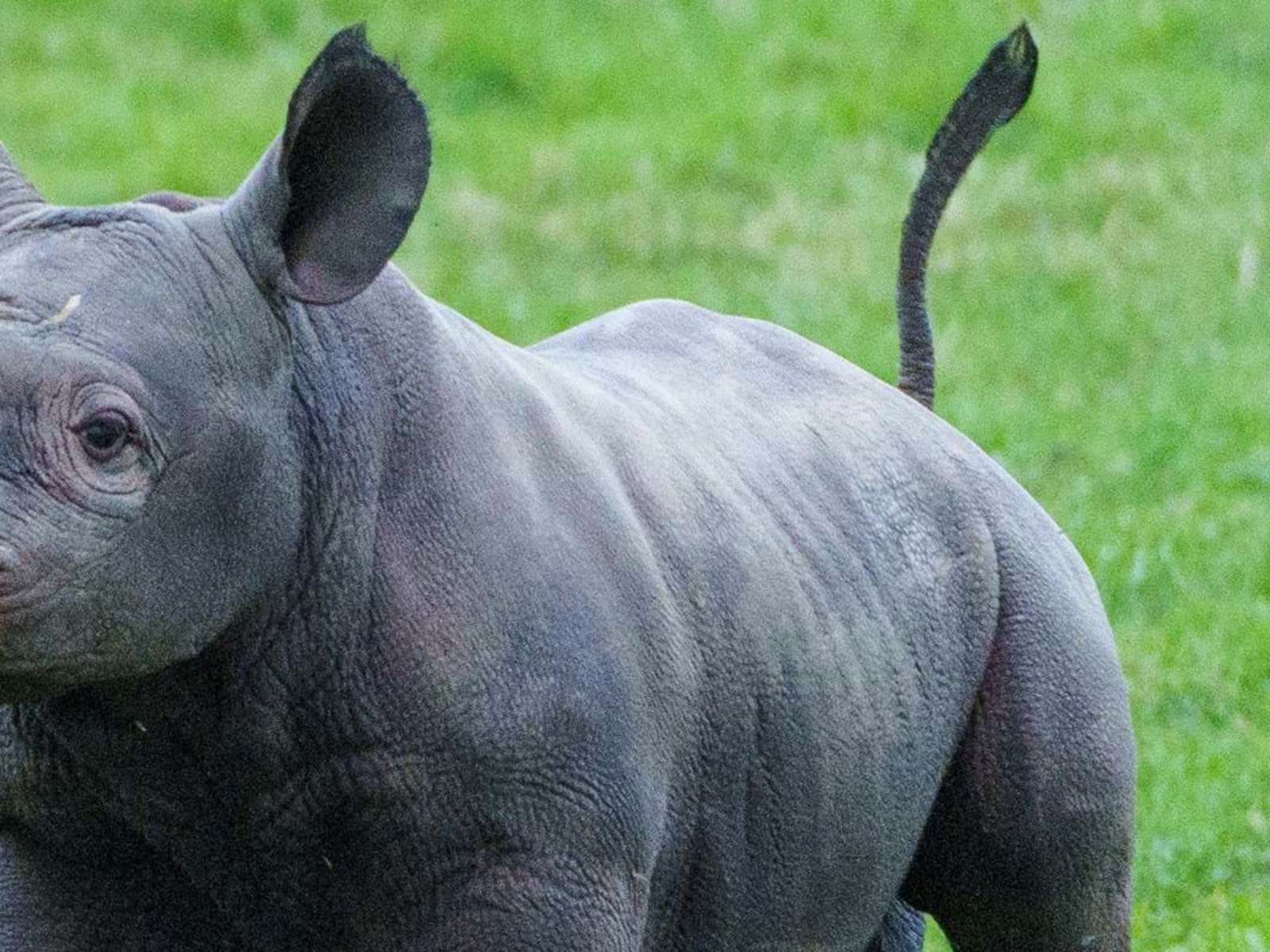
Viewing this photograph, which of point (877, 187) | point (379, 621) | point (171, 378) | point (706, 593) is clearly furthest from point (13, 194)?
point (877, 187)

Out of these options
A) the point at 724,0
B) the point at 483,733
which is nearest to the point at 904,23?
the point at 724,0

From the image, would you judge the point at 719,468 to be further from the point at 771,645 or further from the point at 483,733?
the point at 483,733

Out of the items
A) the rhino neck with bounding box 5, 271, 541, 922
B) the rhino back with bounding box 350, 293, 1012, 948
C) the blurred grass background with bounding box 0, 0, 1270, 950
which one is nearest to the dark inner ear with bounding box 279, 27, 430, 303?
the rhino neck with bounding box 5, 271, 541, 922

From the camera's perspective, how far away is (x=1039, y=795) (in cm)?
524

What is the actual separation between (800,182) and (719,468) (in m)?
8.54

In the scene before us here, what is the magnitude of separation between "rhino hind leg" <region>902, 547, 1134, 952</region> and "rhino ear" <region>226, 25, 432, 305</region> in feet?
5.46

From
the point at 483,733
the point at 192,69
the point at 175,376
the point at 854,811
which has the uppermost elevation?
the point at 175,376

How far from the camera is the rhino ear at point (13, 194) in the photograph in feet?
13.1

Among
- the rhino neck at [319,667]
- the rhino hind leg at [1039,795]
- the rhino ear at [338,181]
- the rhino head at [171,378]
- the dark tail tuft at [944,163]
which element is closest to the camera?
the rhino head at [171,378]

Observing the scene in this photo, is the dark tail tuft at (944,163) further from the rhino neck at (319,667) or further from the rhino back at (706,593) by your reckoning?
the rhino neck at (319,667)

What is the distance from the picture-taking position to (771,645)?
15.5ft

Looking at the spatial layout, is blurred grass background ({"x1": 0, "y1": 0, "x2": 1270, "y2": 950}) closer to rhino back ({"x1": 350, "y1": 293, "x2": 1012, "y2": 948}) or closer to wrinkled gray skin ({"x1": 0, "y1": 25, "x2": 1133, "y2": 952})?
rhino back ({"x1": 350, "y1": 293, "x2": 1012, "y2": 948})

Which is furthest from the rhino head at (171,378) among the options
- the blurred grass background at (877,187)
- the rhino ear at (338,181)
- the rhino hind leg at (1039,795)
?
the blurred grass background at (877,187)

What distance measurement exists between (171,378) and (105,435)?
0.43 feet
